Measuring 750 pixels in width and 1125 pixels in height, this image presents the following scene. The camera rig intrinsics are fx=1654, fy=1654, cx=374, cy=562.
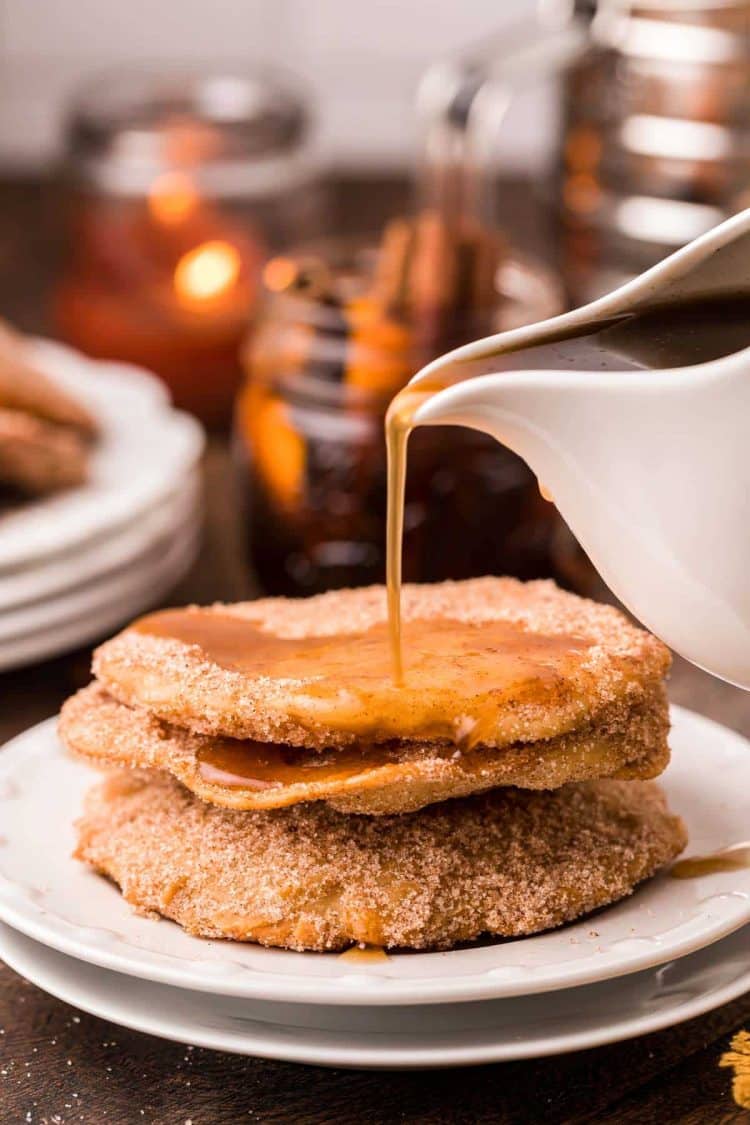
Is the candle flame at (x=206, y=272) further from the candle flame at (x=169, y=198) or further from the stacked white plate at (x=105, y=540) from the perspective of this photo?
the stacked white plate at (x=105, y=540)

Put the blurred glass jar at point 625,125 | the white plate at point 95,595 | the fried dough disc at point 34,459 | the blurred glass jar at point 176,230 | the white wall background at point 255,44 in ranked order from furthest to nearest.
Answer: the white wall background at point 255,44, the blurred glass jar at point 176,230, the blurred glass jar at point 625,125, the fried dough disc at point 34,459, the white plate at point 95,595

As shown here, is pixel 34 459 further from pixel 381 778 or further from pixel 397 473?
pixel 381 778

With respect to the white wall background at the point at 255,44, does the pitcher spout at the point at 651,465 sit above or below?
above

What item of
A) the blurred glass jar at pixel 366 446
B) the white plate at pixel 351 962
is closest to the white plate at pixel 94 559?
the blurred glass jar at pixel 366 446

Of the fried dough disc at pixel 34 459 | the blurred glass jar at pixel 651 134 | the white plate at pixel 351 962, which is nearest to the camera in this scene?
the white plate at pixel 351 962

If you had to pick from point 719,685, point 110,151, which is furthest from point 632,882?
point 110,151

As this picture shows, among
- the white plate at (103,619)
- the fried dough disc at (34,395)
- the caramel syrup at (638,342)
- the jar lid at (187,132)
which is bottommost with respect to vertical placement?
the white plate at (103,619)
